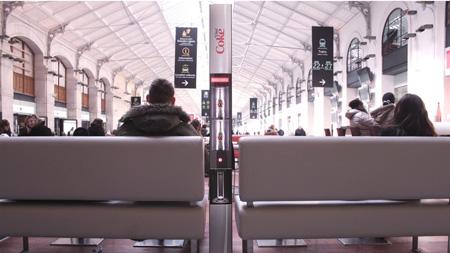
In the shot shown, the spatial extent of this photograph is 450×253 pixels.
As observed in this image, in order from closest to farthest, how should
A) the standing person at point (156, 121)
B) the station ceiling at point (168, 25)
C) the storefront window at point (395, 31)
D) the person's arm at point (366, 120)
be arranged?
the standing person at point (156, 121) → the person's arm at point (366, 120) → the storefront window at point (395, 31) → the station ceiling at point (168, 25)

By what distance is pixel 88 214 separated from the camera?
2.46 meters

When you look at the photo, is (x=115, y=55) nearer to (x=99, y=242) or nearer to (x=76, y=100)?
(x=76, y=100)

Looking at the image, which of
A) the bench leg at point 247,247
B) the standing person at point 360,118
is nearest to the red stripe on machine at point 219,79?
the bench leg at point 247,247

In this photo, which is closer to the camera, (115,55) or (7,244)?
(7,244)

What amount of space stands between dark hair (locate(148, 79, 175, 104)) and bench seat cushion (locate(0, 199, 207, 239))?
85cm

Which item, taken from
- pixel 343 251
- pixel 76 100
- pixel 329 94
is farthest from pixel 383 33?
pixel 76 100

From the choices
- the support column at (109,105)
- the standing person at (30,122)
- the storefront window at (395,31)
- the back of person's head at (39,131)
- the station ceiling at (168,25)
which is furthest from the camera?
the support column at (109,105)

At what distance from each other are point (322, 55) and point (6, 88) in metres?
12.1

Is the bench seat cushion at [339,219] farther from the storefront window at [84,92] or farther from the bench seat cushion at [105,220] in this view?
the storefront window at [84,92]

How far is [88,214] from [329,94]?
18812 mm

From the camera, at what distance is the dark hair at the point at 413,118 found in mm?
2920

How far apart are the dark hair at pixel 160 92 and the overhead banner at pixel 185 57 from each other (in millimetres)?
10567

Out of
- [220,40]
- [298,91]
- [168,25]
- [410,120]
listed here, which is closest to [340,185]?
[410,120]

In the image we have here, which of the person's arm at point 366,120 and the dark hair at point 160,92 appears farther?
the person's arm at point 366,120
